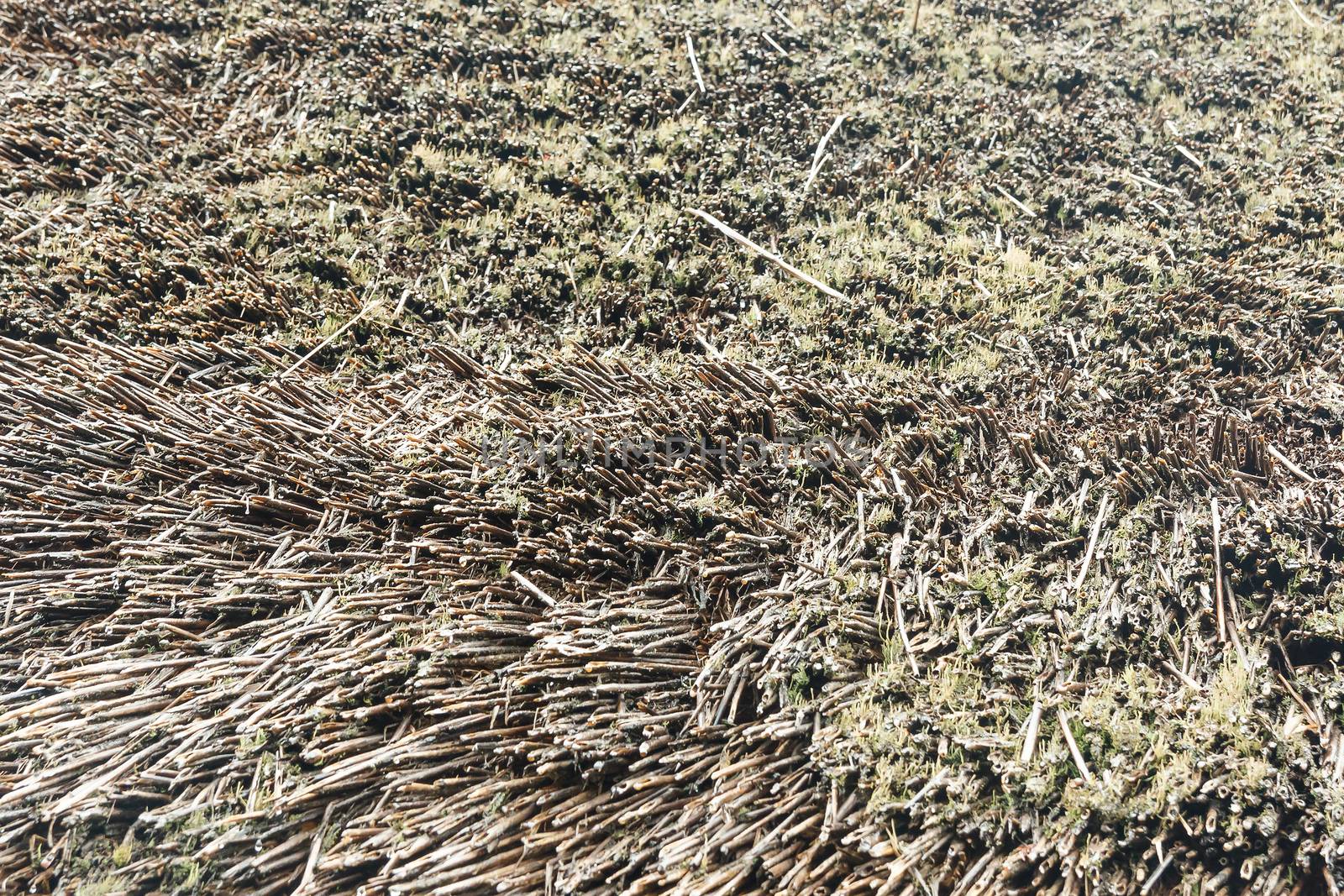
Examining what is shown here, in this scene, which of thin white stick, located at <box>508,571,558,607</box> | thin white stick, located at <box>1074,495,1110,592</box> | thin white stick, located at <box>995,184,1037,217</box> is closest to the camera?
thin white stick, located at <box>508,571,558,607</box>

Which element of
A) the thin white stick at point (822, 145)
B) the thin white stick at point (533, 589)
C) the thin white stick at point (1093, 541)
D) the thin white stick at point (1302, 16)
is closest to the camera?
the thin white stick at point (533, 589)

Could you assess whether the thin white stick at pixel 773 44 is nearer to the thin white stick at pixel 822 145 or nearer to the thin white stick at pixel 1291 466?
the thin white stick at pixel 822 145

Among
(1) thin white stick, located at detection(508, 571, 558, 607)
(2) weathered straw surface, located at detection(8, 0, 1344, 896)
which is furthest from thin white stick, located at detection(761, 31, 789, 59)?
(1) thin white stick, located at detection(508, 571, 558, 607)

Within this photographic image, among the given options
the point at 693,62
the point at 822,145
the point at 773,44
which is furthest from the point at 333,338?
the point at 773,44

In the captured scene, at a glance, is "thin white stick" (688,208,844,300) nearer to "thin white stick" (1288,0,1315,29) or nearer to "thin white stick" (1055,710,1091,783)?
"thin white stick" (1055,710,1091,783)

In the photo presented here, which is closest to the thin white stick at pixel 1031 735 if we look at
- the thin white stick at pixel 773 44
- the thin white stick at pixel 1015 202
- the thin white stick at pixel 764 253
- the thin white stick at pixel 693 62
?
the thin white stick at pixel 764 253

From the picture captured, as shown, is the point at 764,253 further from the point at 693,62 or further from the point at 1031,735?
the point at 1031,735

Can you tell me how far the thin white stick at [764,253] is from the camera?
4.46 meters

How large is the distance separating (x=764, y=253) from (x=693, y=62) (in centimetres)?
223

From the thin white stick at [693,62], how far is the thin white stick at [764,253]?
1490mm

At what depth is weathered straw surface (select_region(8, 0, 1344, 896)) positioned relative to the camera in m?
2.57

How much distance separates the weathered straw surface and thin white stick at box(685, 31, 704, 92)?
0.33 feet

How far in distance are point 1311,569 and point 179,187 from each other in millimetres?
5805

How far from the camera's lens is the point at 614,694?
2.85m
